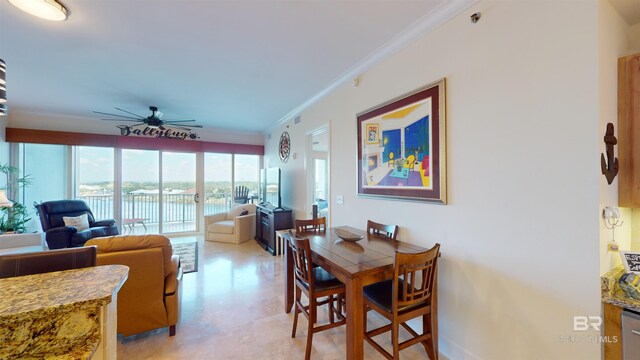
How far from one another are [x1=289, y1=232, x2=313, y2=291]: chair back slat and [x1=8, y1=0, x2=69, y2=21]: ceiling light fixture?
2.47 m

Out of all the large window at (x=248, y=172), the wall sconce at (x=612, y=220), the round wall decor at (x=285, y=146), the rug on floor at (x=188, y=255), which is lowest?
the rug on floor at (x=188, y=255)

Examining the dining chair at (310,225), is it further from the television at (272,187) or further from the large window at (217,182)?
the large window at (217,182)

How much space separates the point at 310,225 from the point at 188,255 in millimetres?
2901

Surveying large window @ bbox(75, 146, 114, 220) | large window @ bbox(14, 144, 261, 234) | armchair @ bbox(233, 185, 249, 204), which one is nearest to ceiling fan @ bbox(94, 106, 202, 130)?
large window @ bbox(14, 144, 261, 234)

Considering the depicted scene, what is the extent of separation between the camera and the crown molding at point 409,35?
1.79 metres

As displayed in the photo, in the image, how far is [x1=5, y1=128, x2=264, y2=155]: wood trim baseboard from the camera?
14.9ft

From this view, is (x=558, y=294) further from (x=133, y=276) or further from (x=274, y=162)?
(x=274, y=162)

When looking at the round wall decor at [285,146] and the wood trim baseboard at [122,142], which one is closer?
the wood trim baseboard at [122,142]

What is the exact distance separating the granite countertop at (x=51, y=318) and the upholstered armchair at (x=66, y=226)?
4084 millimetres

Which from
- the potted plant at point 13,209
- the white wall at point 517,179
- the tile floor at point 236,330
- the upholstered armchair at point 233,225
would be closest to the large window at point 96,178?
the potted plant at point 13,209

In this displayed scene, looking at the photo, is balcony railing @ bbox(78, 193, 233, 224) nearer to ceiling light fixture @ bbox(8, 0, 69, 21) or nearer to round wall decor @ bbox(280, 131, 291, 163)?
round wall decor @ bbox(280, 131, 291, 163)

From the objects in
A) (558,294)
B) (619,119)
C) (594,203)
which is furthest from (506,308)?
(619,119)

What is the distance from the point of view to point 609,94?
4.24 ft

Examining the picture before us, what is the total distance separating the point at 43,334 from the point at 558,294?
7.49 feet
